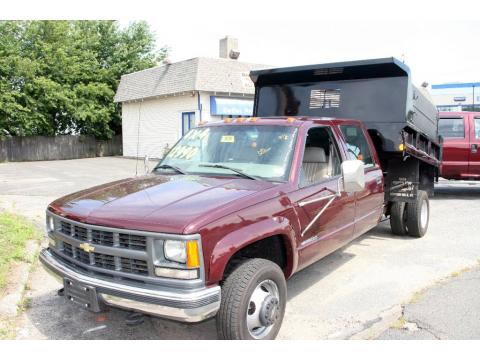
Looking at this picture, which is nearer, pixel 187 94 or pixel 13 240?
pixel 13 240

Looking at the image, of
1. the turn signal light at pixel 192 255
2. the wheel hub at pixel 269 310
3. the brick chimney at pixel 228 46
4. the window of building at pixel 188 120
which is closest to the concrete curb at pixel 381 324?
the wheel hub at pixel 269 310

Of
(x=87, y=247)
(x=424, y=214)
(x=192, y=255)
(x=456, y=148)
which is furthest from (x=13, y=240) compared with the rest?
(x=456, y=148)

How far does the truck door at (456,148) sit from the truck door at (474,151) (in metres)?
0.07

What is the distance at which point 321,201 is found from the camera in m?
4.51

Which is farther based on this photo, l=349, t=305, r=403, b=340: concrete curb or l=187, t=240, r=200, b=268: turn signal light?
l=349, t=305, r=403, b=340: concrete curb

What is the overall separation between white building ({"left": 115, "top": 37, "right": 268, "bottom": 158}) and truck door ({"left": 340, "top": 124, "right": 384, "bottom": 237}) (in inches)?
627

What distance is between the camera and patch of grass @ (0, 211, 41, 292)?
17.3 ft

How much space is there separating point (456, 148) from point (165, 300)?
10.1 meters

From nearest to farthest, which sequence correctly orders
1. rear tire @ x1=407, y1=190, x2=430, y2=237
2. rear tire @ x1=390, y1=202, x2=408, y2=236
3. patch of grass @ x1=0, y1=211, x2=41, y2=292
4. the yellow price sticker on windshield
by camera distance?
the yellow price sticker on windshield, patch of grass @ x1=0, y1=211, x2=41, y2=292, rear tire @ x1=407, y1=190, x2=430, y2=237, rear tire @ x1=390, y1=202, x2=408, y2=236

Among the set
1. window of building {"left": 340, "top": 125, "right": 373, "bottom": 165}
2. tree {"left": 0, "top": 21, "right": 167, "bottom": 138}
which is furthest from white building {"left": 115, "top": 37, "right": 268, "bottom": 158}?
window of building {"left": 340, "top": 125, "right": 373, "bottom": 165}

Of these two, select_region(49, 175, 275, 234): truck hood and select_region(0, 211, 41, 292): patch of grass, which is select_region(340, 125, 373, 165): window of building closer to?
select_region(49, 175, 275, 234): truck hood

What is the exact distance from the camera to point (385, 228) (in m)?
7.95

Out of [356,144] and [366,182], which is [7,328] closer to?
[366,182]
